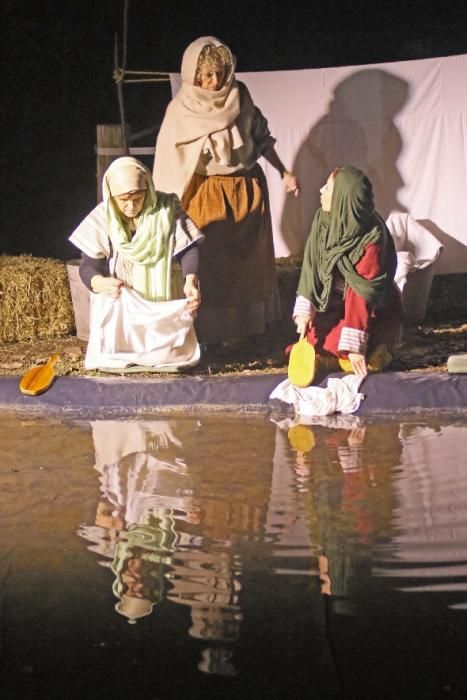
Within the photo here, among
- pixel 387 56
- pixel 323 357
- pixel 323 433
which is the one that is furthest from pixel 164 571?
pixel 387 56

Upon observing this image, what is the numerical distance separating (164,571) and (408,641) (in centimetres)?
84

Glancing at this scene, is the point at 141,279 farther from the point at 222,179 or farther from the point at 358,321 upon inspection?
the point at 358,321

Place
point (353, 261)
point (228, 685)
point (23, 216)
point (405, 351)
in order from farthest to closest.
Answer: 1. point (23, 216)
2. point (405, 351)
3. point (353, 261)
4. point (228, 685)

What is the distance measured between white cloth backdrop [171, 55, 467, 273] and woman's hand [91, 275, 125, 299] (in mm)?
1716

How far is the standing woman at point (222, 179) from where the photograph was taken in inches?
260

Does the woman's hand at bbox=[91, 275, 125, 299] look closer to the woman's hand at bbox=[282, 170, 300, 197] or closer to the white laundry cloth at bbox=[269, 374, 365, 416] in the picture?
the white laundry cloth at bbox=[269, 374, 365, 416]

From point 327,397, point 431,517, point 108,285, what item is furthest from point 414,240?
point 431,517

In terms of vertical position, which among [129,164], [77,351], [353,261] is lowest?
[77,351]

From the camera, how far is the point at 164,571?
3.91m

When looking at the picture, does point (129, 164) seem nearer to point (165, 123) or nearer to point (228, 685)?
point (165, 123)

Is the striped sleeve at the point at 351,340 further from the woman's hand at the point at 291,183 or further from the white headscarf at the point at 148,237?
the woman's hand at the point at 291,183

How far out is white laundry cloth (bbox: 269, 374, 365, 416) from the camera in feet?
18.7

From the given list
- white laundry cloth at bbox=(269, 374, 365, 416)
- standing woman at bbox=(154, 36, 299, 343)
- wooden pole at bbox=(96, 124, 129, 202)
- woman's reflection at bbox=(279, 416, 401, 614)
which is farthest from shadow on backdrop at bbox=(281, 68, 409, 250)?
woman's reflection at bbox=(279, 416, 401, 614)

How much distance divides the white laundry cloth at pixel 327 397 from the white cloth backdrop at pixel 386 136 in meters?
2.02
